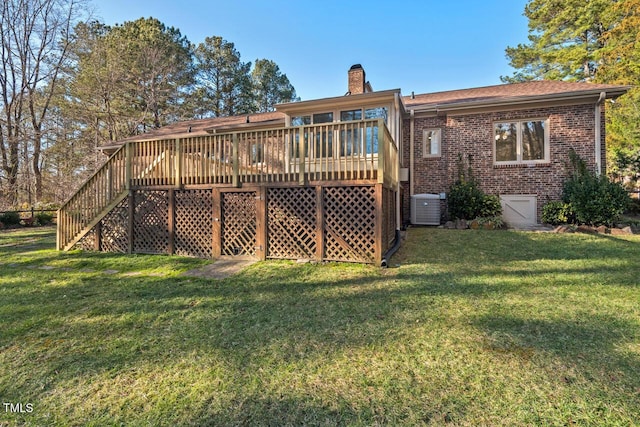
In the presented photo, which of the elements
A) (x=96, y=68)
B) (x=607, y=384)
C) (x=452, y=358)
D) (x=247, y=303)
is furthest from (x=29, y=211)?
(x=607, y=384)

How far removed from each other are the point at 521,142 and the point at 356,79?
19.2 feet

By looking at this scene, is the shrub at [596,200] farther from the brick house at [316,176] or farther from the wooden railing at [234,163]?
the wooden railing at [234,163]

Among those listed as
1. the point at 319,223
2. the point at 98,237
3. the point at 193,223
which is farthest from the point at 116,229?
the point at 319,223

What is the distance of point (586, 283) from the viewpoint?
165 inches

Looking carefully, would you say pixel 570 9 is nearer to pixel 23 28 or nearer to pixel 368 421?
pixel 368 421

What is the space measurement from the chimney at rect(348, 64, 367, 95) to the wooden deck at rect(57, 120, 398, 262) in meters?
4.90

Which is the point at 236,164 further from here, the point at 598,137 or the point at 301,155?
the point at 598,137

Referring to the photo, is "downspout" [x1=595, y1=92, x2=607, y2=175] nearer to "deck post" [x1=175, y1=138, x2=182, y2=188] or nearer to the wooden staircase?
"deck post" [x1=175, y1=138, x2=182, y2=188]

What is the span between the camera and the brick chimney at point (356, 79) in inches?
427

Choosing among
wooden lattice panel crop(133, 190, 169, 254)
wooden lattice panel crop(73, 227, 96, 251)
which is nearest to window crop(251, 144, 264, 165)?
wooden lattice panel crop(133, 190, 169, 254)

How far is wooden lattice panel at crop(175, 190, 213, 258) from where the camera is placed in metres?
6.42

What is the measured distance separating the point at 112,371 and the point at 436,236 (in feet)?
23.4

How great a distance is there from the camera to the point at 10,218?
12.5 metres

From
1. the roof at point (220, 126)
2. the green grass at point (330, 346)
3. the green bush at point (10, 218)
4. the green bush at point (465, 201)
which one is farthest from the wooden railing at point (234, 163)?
the green bush at point (10, 218)
